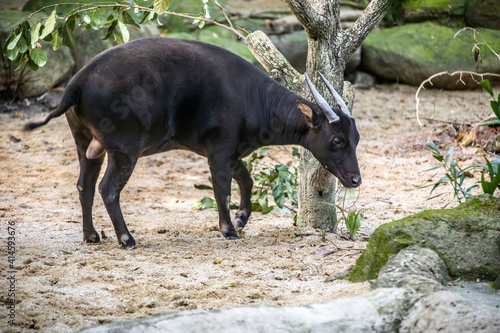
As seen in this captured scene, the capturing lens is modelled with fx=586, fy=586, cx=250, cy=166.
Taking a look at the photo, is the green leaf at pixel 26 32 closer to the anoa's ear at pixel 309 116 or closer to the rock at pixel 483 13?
the anoa's ear at pixel 309 116

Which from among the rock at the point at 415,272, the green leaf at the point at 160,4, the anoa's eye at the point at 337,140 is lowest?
the rock at the point at 415,272

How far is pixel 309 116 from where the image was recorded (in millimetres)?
4801

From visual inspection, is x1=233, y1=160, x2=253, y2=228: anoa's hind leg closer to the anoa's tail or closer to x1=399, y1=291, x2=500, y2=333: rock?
the anoa's tail

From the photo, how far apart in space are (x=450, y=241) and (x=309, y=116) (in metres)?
1.82

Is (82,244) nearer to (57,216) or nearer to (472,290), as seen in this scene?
(57,216)

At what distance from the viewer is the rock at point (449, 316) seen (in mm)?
2312

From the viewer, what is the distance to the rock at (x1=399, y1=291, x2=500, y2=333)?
2312mm

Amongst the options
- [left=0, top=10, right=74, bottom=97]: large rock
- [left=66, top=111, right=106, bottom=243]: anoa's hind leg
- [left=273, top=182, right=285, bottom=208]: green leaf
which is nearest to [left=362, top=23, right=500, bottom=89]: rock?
[left=0, top=10, right=74, bottom=97]: large rock

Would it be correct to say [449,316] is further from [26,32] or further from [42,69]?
[42,69]

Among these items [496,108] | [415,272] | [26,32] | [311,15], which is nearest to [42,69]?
[26,32]

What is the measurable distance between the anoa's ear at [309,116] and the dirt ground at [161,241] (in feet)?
3.00

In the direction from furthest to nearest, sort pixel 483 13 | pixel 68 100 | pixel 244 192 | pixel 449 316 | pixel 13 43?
pixel 483 13 → pixel 244 192 → pixel 13 43 → pixel 68 100 → pixel 449 316

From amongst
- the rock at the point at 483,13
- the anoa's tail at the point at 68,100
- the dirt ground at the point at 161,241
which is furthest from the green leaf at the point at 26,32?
the rock at the point at 483,13

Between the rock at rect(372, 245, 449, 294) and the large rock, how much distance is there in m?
7.80
